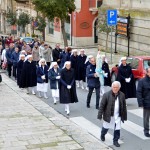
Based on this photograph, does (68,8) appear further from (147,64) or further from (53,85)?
(53,85)

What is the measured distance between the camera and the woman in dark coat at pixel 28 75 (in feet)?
56.1

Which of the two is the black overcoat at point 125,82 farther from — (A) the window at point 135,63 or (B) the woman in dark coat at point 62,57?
(B) the woman in dark coat at point 62,57

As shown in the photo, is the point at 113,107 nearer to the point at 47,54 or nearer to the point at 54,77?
the point at 54,77

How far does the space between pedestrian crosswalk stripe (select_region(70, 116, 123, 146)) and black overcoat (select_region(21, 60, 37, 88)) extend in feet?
14.4

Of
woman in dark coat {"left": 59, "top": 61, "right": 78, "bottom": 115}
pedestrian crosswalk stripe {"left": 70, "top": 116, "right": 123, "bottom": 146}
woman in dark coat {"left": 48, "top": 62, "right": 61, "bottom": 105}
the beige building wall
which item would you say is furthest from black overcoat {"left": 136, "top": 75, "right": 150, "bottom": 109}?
the beige building wall

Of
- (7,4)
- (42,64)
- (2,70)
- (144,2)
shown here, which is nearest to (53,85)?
(42,64)

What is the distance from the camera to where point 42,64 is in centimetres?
1645

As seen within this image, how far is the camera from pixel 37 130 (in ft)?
37.3

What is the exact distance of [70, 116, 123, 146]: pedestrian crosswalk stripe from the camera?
35.4 feet

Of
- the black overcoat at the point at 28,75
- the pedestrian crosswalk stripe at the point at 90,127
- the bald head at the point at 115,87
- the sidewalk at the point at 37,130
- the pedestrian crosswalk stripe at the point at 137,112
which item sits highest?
the bald head at the point at 115,87

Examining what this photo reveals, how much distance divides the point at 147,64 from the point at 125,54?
12.4 m

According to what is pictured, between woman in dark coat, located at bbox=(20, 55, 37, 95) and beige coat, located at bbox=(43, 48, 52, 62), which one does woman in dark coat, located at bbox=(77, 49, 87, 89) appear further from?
beige coat, located at bbox=(43, 48, 52, 62)

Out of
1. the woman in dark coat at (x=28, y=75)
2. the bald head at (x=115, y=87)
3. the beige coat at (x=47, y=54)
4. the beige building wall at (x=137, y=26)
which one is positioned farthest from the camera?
the beige building wall at (x=137, y=26)

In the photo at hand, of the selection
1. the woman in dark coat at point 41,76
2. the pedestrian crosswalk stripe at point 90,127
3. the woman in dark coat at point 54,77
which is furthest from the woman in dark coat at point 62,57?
the pedestrian crosswalk stripe at point 90,127
